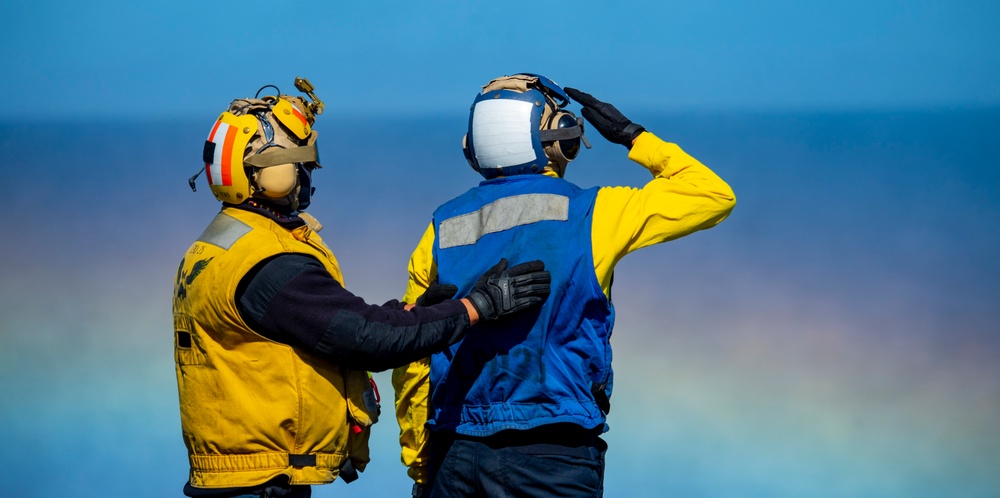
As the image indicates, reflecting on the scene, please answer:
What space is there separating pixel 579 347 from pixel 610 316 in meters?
0.15

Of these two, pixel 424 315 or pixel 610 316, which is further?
pixel 610 316

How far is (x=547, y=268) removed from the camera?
3.75m

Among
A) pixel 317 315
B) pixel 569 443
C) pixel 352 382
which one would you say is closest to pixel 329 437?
pixel 352 382

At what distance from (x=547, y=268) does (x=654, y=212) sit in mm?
388

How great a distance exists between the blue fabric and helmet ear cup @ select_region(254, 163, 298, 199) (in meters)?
0.64

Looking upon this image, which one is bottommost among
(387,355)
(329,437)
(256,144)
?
(329,437)

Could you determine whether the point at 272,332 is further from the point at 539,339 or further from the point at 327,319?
the point at 539,339

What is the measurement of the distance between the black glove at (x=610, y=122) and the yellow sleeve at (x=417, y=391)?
2.31 ft

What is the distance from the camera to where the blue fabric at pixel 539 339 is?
3.75m

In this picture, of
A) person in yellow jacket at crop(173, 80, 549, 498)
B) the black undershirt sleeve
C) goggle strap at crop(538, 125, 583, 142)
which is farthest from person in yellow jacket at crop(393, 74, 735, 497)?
the black undershirt sleeve

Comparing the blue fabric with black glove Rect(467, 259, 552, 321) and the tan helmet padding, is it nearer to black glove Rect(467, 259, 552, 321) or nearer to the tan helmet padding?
black glove Rect(467, 259, 552, 321)

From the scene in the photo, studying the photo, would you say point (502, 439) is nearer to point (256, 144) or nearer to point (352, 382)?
point (352, 382)

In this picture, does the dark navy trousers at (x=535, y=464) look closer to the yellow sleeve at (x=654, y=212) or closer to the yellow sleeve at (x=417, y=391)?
the yellow sleeve at (x=417, y=391)

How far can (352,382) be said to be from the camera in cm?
380
